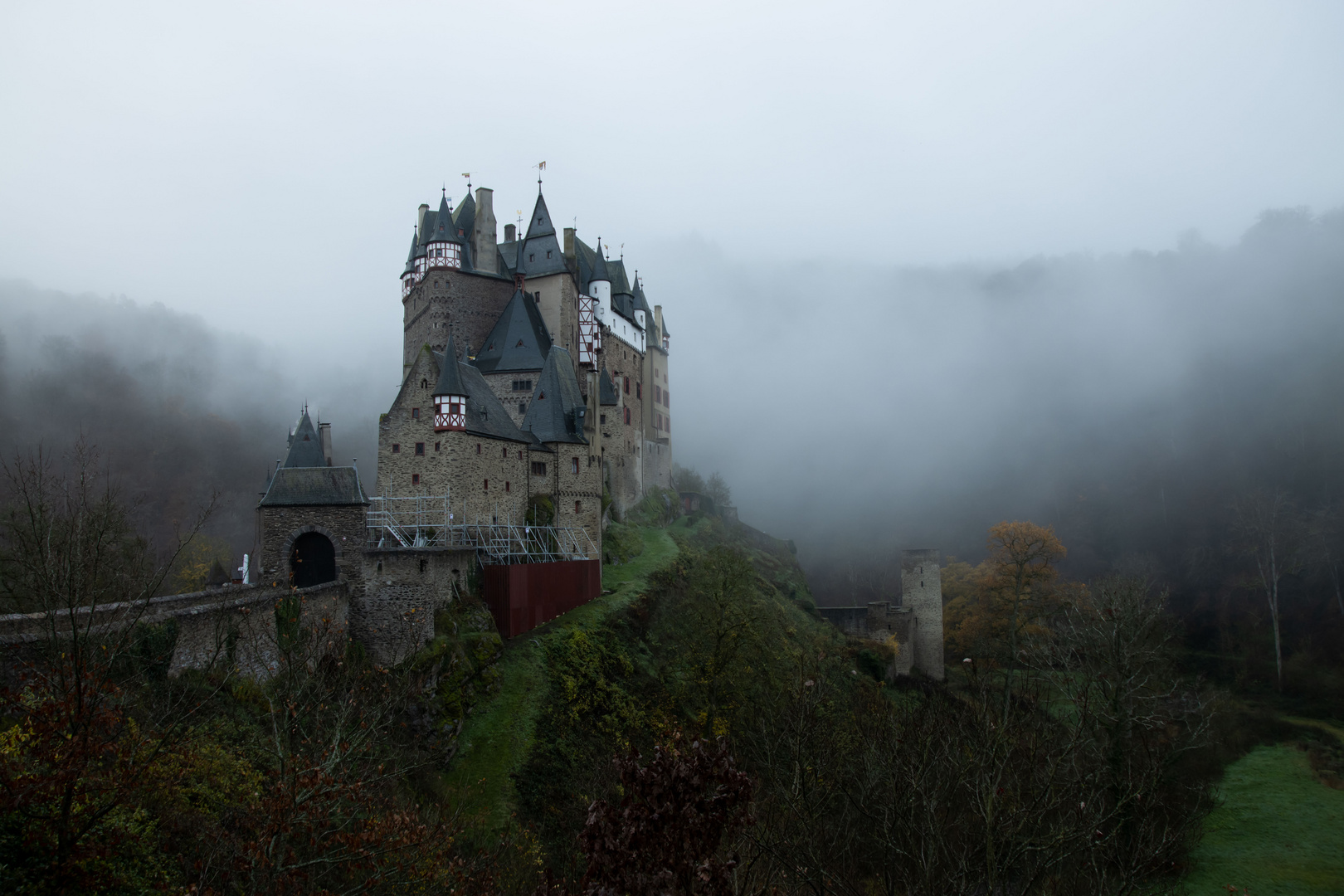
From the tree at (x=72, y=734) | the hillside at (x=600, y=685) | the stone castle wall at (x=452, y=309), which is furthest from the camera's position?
the stone castle wall at (x=452, y=309)

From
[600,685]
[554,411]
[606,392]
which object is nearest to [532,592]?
[600,685]

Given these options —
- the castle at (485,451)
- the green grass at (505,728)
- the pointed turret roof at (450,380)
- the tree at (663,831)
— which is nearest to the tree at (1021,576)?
the castle at (485,451)

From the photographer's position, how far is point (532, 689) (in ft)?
72.3

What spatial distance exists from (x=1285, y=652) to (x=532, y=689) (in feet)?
143

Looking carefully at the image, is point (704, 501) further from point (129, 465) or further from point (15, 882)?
point (15, 882)

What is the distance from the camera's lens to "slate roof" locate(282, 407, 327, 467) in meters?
29.3

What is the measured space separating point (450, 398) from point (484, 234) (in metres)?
18.0

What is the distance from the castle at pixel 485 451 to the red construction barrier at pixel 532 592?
0.06 m

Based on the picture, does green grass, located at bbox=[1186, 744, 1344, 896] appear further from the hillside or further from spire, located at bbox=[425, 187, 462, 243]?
spire, located at bbox=[425, 187, 462, 243]

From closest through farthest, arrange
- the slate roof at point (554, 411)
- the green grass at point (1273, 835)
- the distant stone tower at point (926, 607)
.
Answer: the green grass at point (1273, 835) < the slate roof at point (554, 411) < the distant stone tower at point (926, 607)

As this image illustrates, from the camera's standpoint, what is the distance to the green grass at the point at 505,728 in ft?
59.3

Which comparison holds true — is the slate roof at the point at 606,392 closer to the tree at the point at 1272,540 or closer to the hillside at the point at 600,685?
the hillside at the point at 600,685

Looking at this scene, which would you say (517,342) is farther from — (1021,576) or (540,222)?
(1021,576)

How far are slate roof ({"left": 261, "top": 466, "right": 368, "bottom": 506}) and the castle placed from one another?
0.05m
